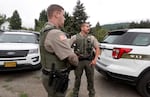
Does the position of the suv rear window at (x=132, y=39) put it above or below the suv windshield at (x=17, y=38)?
above

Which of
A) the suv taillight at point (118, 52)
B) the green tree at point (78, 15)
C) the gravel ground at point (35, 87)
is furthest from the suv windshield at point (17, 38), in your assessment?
the green tree at point (78, 15)

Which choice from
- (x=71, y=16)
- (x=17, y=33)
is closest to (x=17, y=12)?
(x=71, y=16)

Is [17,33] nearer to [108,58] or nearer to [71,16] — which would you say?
[108,58]

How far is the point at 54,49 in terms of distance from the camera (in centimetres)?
241

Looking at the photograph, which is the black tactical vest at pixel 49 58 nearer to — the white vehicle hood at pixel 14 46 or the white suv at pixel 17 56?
the white suv at pixel 17 56

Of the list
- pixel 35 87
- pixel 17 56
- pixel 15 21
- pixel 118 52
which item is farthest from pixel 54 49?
pixel 15 21

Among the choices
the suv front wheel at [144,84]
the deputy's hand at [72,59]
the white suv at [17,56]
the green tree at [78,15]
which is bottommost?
the suv front wheel at [144,84]

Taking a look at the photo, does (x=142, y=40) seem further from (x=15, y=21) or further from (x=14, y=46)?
(x=15, y=21)

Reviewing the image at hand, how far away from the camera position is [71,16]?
4206 cm

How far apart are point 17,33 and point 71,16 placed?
115 ft

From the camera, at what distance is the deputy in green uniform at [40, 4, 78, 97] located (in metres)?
2.40

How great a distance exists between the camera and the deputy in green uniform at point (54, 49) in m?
2.40

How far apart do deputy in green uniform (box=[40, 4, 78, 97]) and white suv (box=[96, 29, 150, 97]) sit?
2.30 meters

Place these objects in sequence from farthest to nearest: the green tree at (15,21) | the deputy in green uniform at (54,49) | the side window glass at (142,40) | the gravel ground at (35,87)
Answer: the green tree at (15,21), the gravel ground at (35,87), the side window glass at (142,40), the deputy in green uniform at (54,49)
